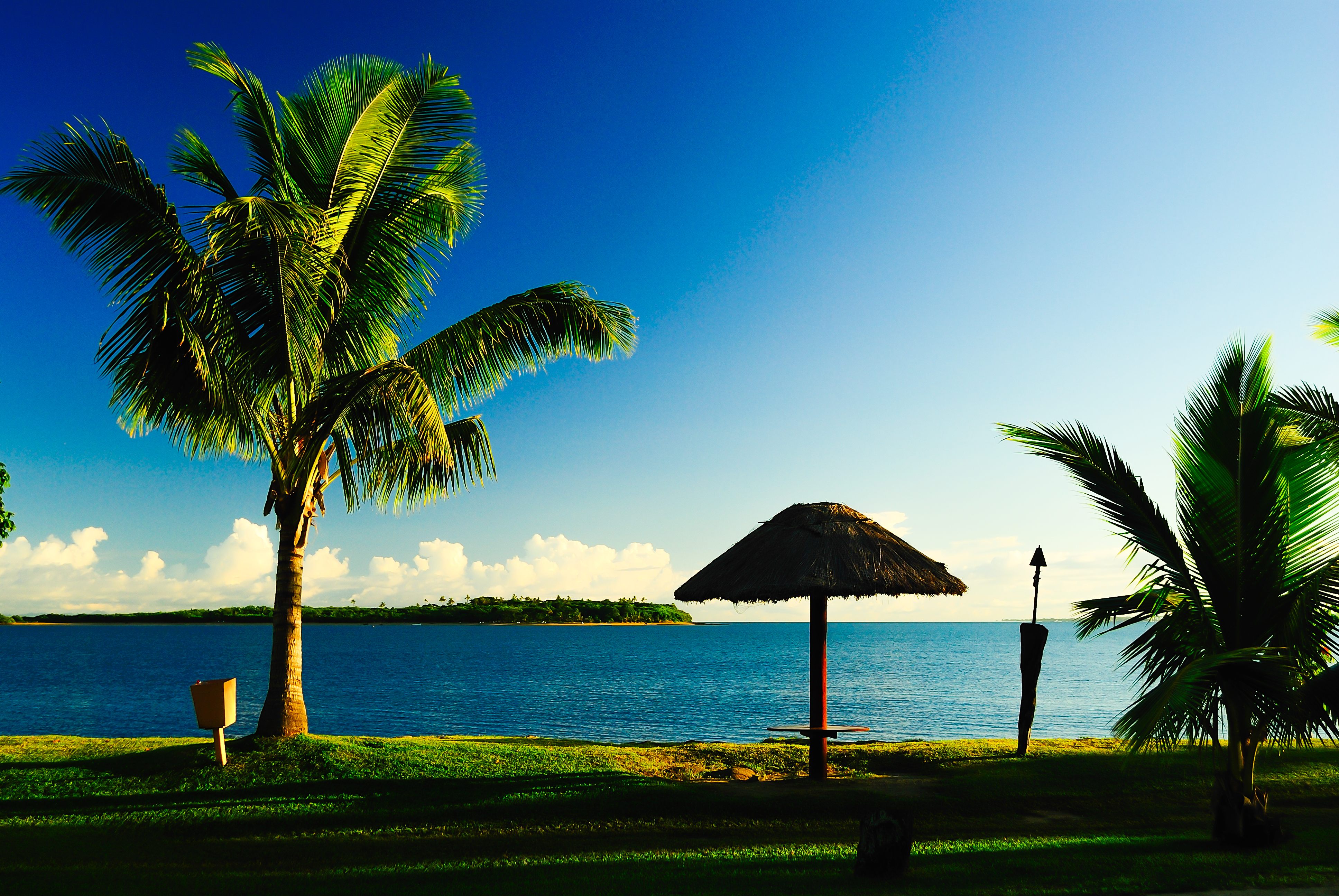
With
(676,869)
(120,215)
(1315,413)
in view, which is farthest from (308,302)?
(1315,413)

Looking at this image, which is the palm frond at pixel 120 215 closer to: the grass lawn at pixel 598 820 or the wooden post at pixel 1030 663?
the grass lawn at pixel 598 820

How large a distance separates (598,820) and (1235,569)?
7069 mm

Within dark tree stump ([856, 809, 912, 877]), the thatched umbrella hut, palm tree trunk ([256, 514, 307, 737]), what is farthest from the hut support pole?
palm tree trunk ([256, 514, 307, 737])

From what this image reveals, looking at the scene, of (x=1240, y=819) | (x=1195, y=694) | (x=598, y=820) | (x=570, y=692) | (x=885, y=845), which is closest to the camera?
(x=885, y=845)

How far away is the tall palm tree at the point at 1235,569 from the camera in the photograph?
6.98 meters

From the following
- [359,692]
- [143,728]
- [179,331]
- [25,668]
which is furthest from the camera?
[25,668]

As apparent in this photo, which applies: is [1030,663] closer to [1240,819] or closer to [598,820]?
[1240,819]

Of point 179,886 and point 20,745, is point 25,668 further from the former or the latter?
point 179,886

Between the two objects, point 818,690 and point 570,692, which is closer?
point 818,690

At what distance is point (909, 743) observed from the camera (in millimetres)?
14102

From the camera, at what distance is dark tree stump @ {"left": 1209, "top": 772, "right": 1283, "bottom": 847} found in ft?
A: 23.6

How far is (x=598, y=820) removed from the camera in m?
8.34

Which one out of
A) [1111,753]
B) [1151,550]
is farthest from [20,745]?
[1111,753]

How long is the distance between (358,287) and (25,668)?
277ft
